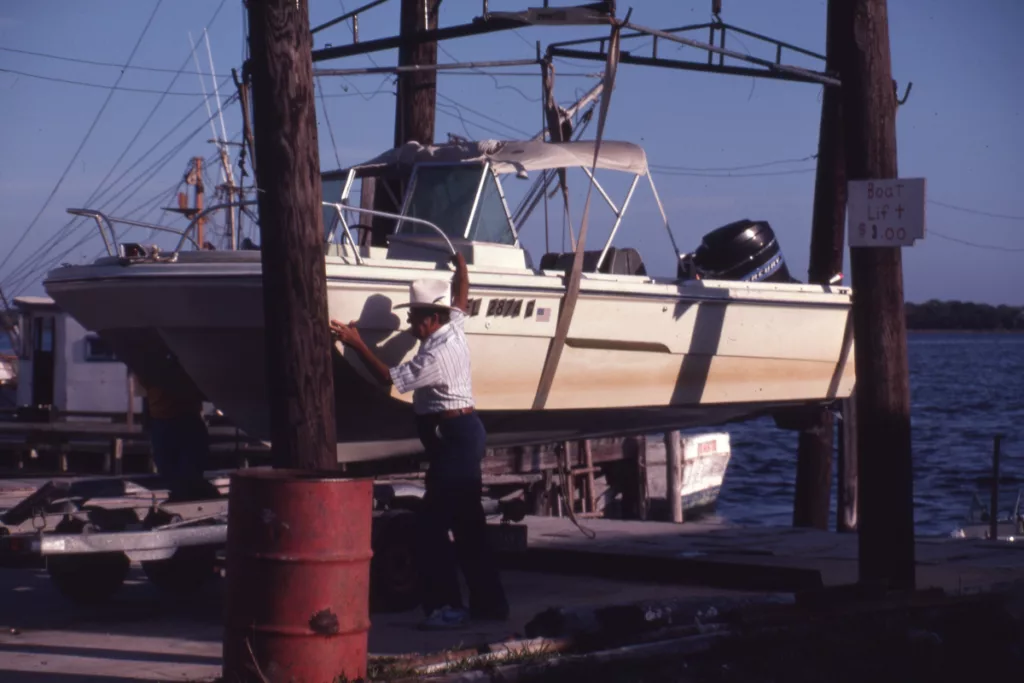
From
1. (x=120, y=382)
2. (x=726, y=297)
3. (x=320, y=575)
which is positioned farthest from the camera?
(x=120, y=382)

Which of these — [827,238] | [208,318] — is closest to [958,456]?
[827,238]

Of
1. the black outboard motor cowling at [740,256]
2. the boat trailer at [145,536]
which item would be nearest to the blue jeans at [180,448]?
the boat trailer at [145,536]

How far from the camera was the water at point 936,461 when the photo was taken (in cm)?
2798

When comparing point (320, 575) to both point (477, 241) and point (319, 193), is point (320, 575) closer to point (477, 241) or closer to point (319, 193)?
point (319, 193)

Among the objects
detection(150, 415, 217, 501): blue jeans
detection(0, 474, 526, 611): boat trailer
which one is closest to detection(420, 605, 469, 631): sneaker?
detection(0, 474, 526, 611): boat trailer

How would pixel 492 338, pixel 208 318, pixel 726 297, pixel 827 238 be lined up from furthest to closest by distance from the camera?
1. pixel 827 238
2. pixel 726 297
3. pixel 492 338
4. pixel 208 318

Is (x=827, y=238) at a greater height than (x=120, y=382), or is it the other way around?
(x=827, y=238)

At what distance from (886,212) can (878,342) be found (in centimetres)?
79

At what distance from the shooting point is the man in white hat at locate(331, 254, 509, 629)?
7.56 m

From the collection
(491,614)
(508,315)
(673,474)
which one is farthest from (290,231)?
(673,474)

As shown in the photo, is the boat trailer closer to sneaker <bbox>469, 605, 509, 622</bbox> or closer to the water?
sneaker <bbox>469, 605, 509, 622</bbox>

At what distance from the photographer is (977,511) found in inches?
842

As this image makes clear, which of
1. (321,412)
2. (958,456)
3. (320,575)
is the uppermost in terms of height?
(321,412)

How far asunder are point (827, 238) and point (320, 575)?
8.73m
